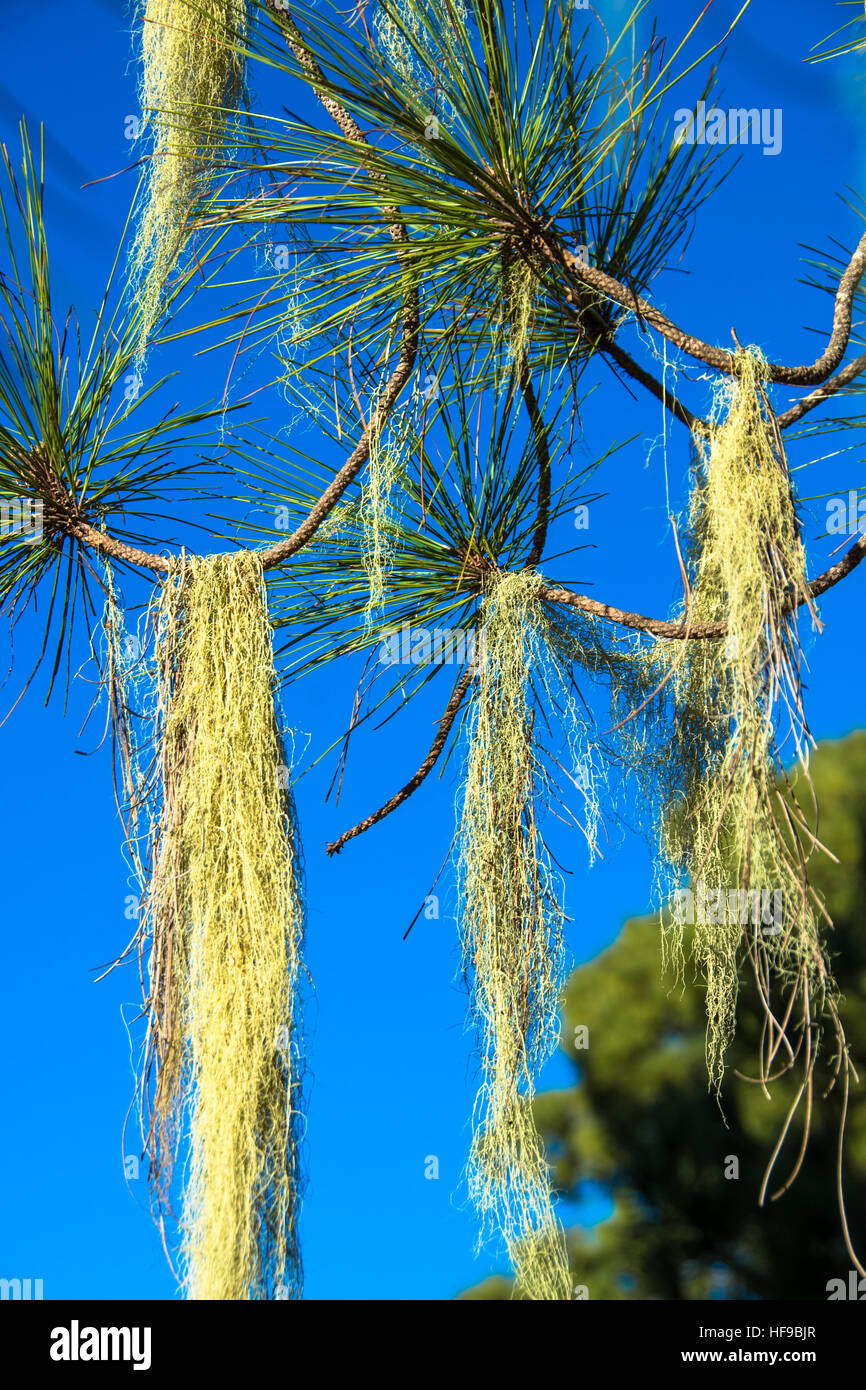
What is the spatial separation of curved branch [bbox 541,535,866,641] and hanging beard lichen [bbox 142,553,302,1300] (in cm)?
50

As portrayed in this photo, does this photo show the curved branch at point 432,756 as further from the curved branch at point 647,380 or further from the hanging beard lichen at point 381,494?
the curved branch at point 647,380

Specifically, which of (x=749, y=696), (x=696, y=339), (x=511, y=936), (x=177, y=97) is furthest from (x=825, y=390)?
(x=177, y=97)

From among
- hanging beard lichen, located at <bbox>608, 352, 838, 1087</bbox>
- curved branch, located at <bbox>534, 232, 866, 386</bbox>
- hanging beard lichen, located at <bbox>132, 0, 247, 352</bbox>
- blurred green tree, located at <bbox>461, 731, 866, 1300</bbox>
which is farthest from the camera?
blurred green tree, located at <bbox>461, 731, 866, 1300</bbox>

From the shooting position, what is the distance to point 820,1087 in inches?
128

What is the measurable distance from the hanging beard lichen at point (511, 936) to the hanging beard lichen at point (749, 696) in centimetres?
25

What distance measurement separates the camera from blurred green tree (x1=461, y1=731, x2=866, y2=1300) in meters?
3.20

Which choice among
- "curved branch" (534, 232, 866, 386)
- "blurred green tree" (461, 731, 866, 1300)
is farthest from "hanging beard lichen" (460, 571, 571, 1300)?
"blurred green tree" (461, 731, 866, 1300)

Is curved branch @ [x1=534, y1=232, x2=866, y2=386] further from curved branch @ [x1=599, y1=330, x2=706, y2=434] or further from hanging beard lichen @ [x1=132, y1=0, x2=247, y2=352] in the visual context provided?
hanging beard lichen @ [x1=132, y1=0, x2=247, y2=352]

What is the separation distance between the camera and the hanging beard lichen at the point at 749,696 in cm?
133

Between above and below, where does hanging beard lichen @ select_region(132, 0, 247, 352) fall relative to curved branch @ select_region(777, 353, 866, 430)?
above

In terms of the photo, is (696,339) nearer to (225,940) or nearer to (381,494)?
(381,494)

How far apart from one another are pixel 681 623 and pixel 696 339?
0.42 m

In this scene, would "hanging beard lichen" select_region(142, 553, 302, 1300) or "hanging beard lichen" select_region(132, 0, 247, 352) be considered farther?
"hanging beard lichen" select_region(132, 0, 247, 352)
